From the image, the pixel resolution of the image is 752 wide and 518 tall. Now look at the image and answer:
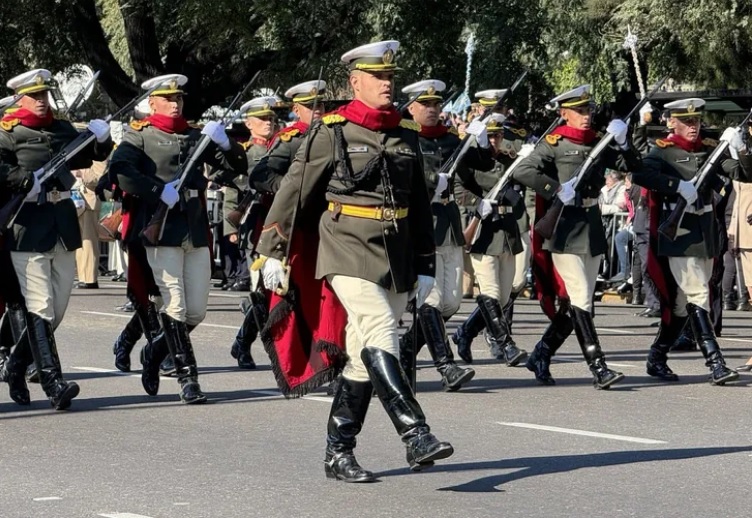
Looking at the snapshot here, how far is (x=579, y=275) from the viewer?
11336 mm

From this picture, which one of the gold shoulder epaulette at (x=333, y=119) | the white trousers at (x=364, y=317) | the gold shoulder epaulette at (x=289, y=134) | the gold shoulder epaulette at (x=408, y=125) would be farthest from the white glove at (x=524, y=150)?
the white trousers at (x=364, y=317)

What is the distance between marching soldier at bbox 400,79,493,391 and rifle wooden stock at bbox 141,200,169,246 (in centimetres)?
175

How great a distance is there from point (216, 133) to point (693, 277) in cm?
337

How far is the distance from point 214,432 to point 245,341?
346 cm

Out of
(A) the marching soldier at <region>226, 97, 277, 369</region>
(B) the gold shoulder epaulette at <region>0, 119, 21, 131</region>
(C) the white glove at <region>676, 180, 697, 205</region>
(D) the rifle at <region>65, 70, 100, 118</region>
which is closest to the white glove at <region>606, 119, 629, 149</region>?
(C) the white glove at <region>676, 180, 697, 205</region>

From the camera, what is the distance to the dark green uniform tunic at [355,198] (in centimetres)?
755

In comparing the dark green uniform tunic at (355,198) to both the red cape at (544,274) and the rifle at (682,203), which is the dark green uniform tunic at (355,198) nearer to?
the red cape at (544,274)

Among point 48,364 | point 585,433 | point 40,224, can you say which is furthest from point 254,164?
point 585,433

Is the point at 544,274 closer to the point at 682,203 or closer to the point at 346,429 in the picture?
the point at 682,203

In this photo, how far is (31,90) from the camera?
33.4ft

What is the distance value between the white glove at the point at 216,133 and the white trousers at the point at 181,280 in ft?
2.20

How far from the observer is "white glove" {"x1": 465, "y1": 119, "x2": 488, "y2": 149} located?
1186cm

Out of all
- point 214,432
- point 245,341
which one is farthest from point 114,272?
point 214,432

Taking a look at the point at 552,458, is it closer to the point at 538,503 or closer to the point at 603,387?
the point at 538,503
